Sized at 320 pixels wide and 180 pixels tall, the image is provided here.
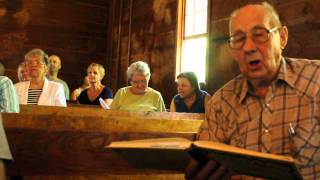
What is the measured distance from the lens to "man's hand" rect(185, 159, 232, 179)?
1.51 metres

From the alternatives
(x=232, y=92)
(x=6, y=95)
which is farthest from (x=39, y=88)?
(x=232, y=92)

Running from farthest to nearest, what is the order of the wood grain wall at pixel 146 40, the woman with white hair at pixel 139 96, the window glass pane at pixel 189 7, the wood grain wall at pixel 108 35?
the wood grain wall at pixel 146 40
the window glass pane at pixel 189 7
the wood grain wall at pixel 108 35
the woman with white hair at pixel 139 96

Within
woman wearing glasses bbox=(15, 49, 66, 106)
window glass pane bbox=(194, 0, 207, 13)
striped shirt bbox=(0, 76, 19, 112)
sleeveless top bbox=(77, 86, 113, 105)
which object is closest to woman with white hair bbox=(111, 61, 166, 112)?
woman wearing glasses bbox=(15, 49, 66, 106)

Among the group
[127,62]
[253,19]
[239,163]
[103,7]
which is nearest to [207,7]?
[127,62]

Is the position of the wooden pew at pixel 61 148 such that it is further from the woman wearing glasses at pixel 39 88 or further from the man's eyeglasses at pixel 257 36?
the woman wearing glasses at pixel 39 88

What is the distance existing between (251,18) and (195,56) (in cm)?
544

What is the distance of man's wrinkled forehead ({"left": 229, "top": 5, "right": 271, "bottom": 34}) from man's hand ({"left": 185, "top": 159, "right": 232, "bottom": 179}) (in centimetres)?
60

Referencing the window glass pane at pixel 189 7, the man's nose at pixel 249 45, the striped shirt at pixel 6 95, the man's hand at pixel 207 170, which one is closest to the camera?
the man's hand at pixel 207 170

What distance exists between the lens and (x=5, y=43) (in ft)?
28.7

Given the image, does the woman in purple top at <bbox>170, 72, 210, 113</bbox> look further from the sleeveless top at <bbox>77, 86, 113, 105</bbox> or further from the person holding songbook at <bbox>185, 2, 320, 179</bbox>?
the person holding songbook at <bbox>185, 2, 320, 179</bbox>

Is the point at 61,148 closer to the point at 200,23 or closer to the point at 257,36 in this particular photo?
the point at 257,36

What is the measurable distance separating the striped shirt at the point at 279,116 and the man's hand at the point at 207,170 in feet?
0.95

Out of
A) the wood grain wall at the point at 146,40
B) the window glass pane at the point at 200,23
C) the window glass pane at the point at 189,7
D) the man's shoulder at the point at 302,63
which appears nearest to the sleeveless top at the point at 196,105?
the window glass pane at the point at 200,23

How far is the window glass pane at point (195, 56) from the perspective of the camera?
6.91 metres
